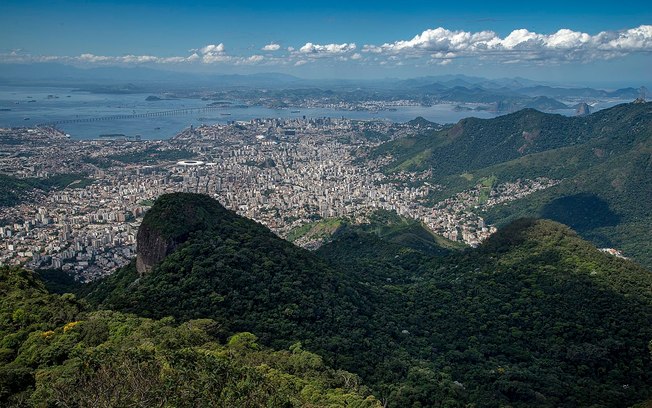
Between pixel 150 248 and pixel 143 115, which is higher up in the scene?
pixel 143 115

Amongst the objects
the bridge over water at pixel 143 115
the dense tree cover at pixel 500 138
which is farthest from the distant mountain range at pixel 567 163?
the bridge over water at pixel 143 115

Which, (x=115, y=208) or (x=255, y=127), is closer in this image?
(x=115, y=208)

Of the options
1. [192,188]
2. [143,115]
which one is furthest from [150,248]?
[143,115]

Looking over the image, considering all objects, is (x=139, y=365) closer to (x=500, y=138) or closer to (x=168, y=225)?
(x=168, y=225)

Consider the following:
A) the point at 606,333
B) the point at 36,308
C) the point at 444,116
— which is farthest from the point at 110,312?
the point at 444,116

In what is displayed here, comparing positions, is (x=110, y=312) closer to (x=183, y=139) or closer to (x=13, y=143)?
(x=13, y=143)
